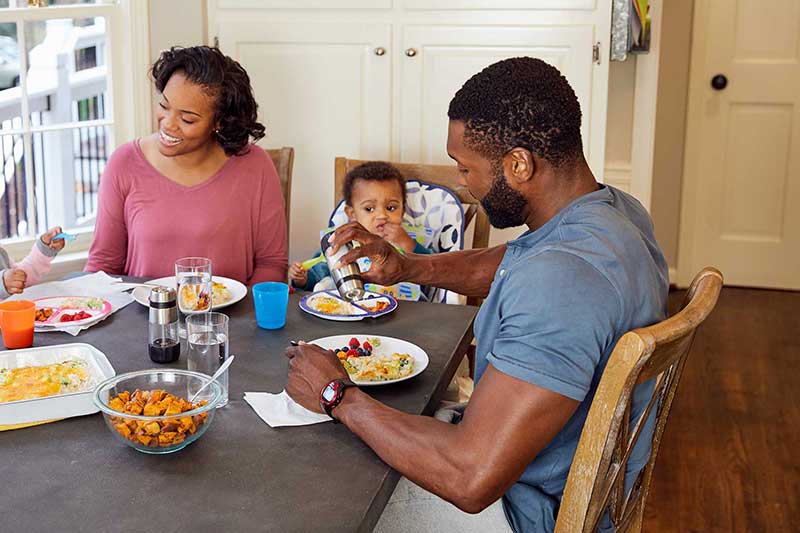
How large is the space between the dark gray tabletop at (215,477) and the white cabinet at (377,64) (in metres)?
1.89

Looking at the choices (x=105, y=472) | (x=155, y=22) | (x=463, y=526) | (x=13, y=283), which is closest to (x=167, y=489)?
(x=105, y=472)

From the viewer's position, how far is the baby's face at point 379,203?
3021 mm

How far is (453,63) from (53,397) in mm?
2259

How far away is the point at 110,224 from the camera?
105 inches

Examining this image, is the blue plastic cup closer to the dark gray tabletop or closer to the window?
the dark gray tabletop

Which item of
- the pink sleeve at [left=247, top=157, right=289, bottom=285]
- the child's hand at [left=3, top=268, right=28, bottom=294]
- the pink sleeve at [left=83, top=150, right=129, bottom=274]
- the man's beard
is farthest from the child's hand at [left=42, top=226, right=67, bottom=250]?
the man's beard

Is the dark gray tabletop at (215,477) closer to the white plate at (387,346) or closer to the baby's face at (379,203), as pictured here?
the white plate at (387,346)

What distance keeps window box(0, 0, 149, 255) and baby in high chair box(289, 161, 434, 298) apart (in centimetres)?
97

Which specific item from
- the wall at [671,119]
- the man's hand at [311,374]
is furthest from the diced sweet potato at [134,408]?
the wall at [671,119]

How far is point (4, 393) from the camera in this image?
1614 mm

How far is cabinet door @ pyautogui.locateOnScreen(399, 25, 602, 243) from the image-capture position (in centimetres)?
336

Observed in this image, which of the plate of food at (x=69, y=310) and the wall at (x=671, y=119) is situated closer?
the plate of food at (x=69, y=310)

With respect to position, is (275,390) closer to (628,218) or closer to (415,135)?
(628,218)

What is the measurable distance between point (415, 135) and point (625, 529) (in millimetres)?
2108
